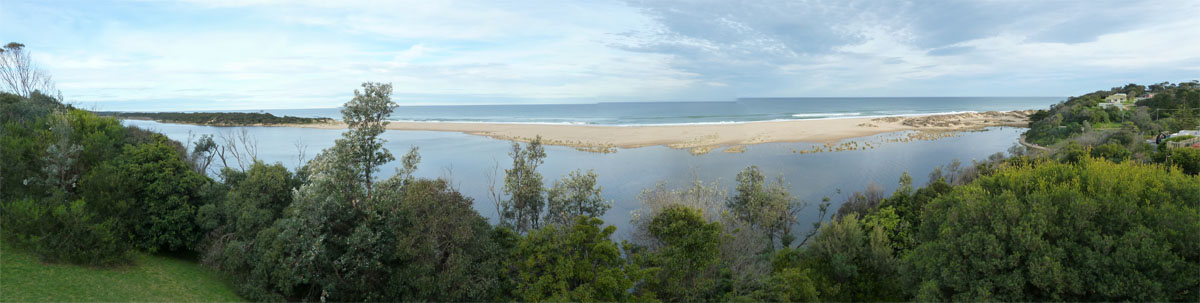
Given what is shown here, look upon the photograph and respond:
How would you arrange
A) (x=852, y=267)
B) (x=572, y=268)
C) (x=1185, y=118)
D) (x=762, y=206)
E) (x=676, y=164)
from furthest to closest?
(x=1185, y=118) → (x=676, y=164) → (x=762, y=206) → (x=852, y=267) → (x=572, y=268)

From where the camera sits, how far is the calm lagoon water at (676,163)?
3175 centimetres


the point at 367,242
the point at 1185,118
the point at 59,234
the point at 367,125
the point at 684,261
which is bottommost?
the point at 684,261

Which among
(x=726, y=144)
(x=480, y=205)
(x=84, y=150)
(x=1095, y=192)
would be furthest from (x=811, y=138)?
Answer: (x=84, y=150)

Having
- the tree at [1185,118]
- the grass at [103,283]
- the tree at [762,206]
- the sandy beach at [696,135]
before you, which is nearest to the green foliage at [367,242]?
the grass at [103,283]

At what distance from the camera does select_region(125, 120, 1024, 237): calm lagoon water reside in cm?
3175

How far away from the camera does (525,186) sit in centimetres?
2125

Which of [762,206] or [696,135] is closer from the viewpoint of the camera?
[762,206]

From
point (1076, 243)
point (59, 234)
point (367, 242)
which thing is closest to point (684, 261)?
point (1076, 243)

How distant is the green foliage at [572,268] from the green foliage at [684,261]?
1014 mm

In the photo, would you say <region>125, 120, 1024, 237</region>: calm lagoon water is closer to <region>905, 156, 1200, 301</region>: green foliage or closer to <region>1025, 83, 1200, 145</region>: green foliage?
<region>1025, 83, 1200, 145</region>: green foliage

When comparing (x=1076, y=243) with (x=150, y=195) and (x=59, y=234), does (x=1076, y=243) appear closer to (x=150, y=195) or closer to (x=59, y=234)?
(x=59, y=234)

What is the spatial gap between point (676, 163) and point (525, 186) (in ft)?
73.6

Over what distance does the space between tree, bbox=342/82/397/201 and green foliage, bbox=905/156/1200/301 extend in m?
16.3

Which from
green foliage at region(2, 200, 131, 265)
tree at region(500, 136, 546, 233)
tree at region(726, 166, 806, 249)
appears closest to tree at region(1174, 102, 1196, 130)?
tree at region(726, 166, 806, 249)
